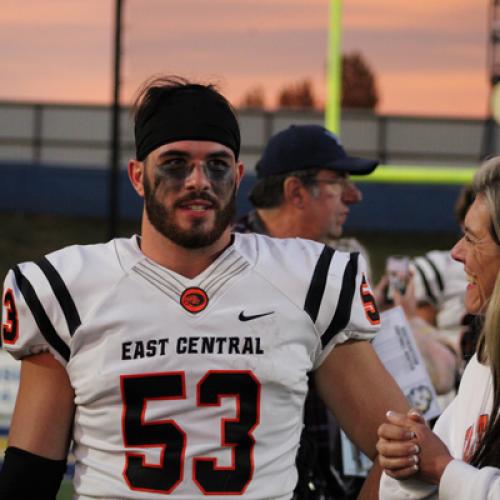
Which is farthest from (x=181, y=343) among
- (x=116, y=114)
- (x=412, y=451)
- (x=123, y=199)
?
(x=123, y=199)

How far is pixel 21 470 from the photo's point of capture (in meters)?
2.96

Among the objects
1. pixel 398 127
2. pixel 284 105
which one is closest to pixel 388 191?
pixel 398 127

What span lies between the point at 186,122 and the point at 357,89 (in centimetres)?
2510

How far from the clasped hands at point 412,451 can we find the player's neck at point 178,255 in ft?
2.14

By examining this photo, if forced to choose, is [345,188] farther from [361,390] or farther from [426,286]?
[426,286]

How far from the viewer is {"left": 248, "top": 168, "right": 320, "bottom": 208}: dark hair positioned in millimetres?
4402

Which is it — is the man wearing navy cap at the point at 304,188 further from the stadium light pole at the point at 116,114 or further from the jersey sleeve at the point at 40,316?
the stadium light pole at the point at 116,114

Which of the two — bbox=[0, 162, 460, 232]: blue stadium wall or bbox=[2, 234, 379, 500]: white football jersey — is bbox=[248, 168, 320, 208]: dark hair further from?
bbox=[0, 162, 460, 232]: blue stadium wall

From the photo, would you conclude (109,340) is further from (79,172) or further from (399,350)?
(79,172)

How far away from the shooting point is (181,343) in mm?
2924

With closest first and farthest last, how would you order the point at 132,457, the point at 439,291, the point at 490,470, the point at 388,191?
the point at 490,470
the point at 132,457
the point at 439,291
the point at 388,191

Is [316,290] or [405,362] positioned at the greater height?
[316,290]

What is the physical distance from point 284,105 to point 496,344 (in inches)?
977

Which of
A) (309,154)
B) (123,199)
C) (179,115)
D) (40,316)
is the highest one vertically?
(179,115)
